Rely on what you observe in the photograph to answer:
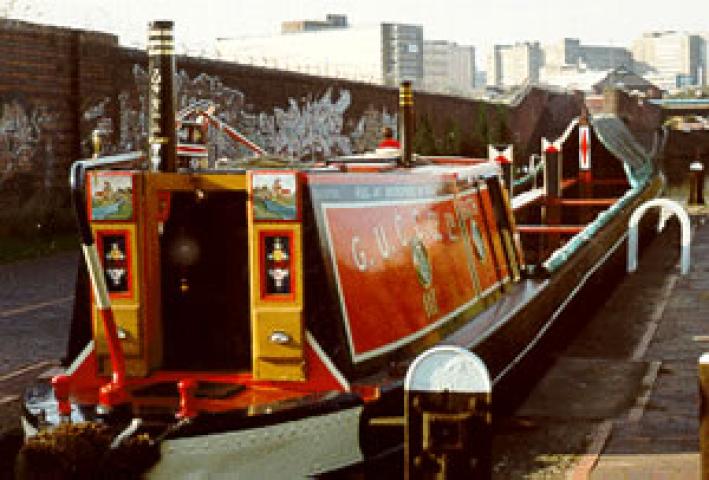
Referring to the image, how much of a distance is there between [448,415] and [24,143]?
13.4 metres

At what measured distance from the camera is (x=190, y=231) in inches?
258

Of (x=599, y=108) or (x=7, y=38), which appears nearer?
(x=7, y=38)

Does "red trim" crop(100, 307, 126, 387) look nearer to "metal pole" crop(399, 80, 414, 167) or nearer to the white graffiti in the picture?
"metal pole" crop(399, 80, 414, 167)

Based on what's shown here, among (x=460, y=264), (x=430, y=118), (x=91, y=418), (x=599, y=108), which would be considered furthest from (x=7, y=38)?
(x=599, y=108)

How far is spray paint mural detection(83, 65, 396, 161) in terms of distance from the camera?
62.7ft

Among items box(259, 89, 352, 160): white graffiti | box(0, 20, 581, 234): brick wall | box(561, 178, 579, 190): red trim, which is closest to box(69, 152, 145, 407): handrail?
box(0, 20, 581, 234): brick wall

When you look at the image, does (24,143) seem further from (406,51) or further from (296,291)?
(406,51)

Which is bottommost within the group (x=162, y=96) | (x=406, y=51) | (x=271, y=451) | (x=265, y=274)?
(x=271, y=451)

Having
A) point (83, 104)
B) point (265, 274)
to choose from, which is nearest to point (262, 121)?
point (83, 104)

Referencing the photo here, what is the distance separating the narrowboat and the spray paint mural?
10092mm

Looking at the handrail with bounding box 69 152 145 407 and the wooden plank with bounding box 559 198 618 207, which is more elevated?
the handrail with bounding box 69 152 145 407

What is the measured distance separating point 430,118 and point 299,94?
10.6 meters

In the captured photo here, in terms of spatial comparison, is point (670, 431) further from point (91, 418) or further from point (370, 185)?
point (91, 418)

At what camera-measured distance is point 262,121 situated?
24.0 metres
